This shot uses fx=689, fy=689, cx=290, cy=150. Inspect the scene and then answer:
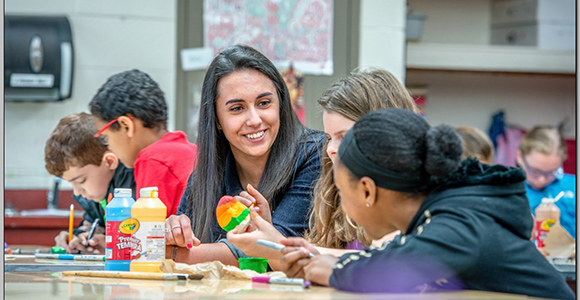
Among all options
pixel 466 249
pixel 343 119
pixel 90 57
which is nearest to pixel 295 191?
pixel 343 119

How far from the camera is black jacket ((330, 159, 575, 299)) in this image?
1263mm

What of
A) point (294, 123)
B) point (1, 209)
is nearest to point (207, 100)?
point (294, 123)

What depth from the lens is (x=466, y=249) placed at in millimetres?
1269

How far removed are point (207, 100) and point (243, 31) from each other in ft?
8.25

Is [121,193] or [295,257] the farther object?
[121,193]

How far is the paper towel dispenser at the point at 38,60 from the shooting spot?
4418mm

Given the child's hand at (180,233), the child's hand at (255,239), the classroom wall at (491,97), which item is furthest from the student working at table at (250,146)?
the classroom wall at (491,97)

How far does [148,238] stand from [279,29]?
10.8 ft

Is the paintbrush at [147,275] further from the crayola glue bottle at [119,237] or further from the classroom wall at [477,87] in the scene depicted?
the classroom wall at [477,87]

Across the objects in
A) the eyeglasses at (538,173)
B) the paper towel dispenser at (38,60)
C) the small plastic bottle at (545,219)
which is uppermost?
the paper towel dispenser at (38,60)

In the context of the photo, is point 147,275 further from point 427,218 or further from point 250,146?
point 250,146

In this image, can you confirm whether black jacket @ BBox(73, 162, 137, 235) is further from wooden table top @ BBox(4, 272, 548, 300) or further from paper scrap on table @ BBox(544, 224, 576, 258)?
paper scrap on table @ BBox(544, 224, 576, 258)

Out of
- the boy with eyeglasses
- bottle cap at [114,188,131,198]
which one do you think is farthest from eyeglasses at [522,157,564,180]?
bottle cap at [114,188,131,198]

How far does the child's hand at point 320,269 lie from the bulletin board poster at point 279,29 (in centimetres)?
343
